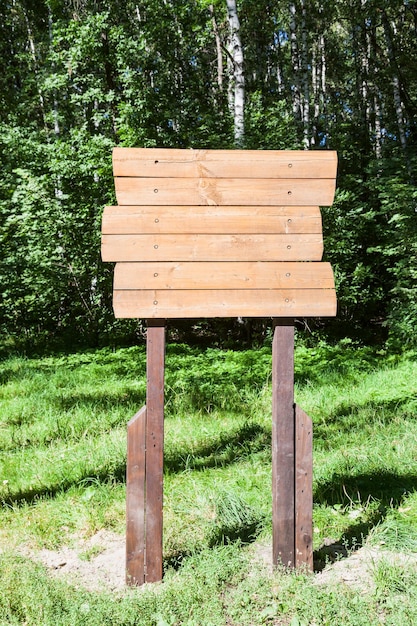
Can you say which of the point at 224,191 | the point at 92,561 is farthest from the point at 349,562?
the point at 224,191

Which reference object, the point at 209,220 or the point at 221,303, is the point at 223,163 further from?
the point at 221,303

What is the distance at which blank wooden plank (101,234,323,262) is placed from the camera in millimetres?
3096

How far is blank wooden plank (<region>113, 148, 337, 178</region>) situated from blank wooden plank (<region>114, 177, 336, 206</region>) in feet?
0.11

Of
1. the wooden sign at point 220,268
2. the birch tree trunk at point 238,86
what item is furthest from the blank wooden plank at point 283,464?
the birch tree trunk at point 238,86

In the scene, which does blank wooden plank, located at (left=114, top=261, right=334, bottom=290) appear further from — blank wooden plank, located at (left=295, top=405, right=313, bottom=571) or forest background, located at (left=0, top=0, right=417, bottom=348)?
forest background, located at (left=0, top=0, right=417, bottom=348)

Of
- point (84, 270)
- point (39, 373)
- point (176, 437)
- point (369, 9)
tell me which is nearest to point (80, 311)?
point (84, 270)

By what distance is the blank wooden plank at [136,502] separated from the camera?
303 centimetres

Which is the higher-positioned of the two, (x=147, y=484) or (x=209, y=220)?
(x=209, y=220)

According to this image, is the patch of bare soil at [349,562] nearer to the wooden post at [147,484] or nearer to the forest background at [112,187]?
Answer: the wooden post at [147,484]

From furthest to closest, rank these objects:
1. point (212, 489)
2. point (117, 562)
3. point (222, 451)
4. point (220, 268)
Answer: point (222, 451)
point (212, 489)
point (117, 562)
point (220, 268)

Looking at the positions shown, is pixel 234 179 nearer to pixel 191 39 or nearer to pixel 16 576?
pixel 16 576

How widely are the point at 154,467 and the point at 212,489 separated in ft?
3.92

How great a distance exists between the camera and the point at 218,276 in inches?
123

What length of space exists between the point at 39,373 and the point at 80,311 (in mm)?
4929
